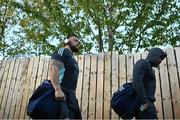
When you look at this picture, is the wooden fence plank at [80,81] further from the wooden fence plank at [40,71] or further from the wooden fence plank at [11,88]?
the wooden fence plank at [11,88]

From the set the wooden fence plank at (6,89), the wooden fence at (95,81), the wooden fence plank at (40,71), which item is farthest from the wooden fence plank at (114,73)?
the wooden fence plank at (6,89)

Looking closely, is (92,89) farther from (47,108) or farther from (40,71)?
(47,108)

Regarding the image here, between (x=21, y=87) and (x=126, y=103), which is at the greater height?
(x=21, y=87)

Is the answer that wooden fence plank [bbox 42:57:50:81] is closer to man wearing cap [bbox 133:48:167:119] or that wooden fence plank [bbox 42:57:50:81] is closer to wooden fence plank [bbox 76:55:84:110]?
wooden fence plank [bbox 76:55:84:110]

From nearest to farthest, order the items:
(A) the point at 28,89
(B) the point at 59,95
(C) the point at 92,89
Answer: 1. (B) the point at 59,95
2. (C) the point at 92,89
3. (A) the point at 28,89

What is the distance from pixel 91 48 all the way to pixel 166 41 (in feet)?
8.92

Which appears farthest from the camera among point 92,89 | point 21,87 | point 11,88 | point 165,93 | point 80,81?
point 11,88

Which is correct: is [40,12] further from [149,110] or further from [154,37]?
[149,110]

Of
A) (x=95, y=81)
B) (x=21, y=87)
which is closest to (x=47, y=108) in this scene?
(x=95, y=81)

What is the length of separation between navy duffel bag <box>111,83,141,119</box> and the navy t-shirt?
0.67 m

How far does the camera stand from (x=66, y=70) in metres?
4.90

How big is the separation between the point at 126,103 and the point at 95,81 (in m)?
2.69

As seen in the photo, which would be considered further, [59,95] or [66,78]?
[66,78]

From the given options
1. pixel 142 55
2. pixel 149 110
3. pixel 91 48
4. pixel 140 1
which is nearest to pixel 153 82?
pixel 149 110
